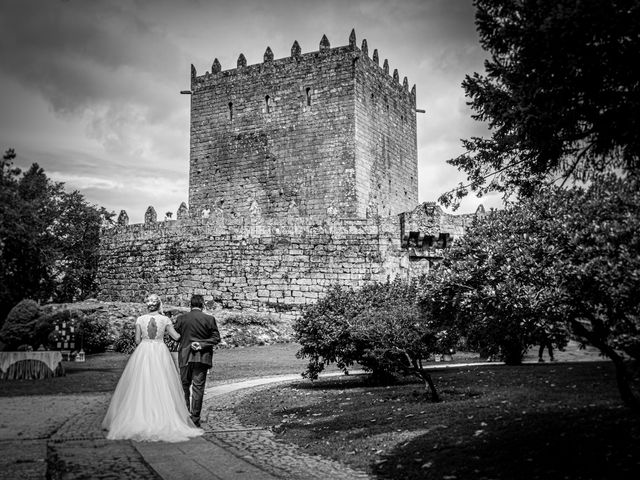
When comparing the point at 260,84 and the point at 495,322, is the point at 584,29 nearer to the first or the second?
the point at 495,322

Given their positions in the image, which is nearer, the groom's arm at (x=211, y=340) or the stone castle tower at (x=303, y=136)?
the groom's arm at (x=211, y=340)

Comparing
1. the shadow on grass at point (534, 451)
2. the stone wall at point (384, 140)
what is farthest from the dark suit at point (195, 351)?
the stone wall at point (384, 140)

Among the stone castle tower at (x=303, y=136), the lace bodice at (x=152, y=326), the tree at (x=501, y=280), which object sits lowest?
the lace bodice at (x=152, y=326)

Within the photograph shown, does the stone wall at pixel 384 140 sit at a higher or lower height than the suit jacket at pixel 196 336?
higher

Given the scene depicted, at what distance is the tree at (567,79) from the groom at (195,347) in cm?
487

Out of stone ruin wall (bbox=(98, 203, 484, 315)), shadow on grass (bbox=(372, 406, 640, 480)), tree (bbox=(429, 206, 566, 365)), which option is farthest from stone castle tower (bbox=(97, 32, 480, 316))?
shadow on grass (bbox=(372, 406, 640, 480))

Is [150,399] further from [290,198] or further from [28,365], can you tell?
[290,198]

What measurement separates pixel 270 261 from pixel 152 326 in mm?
16904

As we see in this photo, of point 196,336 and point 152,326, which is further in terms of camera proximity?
point 196,336

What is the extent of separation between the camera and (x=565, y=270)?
5.80m

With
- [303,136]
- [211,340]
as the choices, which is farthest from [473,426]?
[303,136]

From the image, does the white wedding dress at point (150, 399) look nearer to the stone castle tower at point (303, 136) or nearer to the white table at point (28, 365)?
the white table at point (28, 365)

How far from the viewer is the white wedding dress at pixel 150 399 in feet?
25.4

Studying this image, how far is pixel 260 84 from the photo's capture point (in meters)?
32.8
